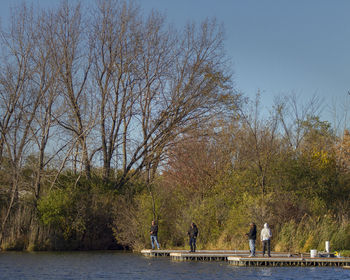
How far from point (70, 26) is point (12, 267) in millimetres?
22586

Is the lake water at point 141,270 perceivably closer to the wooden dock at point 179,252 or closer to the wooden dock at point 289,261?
the wooden dock at point 289,261

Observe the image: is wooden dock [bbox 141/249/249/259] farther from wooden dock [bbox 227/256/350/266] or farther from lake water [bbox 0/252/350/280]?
wooden dock [bbox 227/256/350/266]

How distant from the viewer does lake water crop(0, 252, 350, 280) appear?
2322 cm

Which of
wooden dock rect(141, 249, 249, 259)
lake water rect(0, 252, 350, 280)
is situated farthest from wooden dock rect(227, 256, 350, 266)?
wooden dock rect(141, 249, 249, 259)

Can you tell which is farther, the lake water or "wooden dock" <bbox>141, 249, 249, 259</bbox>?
"wooden dock" <bbox>141, 249, 249, 259</bbox>

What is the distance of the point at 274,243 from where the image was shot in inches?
1350

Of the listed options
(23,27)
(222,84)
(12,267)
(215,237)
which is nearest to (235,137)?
(222,84)

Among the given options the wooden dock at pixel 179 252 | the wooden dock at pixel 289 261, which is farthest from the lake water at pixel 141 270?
the wooden dock at pixel 179 252

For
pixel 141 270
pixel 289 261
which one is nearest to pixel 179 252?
pixel 141 270

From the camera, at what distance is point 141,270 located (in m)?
25.8

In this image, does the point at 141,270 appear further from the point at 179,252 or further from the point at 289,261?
the point at 289,261

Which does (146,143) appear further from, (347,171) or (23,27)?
(347,171)

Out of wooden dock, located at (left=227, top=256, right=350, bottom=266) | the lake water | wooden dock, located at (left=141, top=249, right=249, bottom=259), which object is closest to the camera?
the lake water

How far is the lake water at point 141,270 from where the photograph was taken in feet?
76.2
